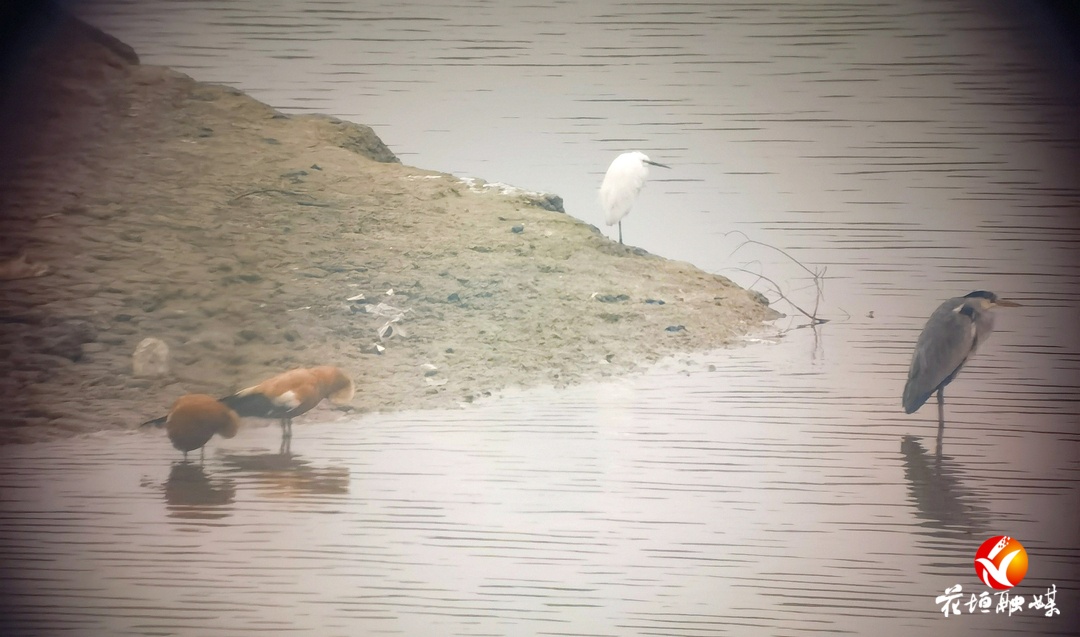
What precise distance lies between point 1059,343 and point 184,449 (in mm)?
2387

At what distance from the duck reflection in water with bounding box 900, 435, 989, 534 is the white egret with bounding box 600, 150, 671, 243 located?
0.97 m

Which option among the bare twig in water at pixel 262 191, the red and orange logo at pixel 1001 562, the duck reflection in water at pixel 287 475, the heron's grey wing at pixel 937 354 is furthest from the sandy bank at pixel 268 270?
the red and orange logo at pixel 1001 562

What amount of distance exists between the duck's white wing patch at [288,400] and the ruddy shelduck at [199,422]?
116 millimetres

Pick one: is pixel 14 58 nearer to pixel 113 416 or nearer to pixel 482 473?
pixel 113 416

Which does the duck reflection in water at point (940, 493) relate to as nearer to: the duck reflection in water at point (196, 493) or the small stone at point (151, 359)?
the duck reflection in water at point (196, 493)

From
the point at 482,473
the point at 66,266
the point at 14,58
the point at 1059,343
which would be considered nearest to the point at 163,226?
the point at 66,266

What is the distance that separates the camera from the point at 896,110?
6.73 feet

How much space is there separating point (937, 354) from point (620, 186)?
0.96m

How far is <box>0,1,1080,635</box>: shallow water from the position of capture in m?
1.84

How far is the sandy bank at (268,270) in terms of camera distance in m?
1.95

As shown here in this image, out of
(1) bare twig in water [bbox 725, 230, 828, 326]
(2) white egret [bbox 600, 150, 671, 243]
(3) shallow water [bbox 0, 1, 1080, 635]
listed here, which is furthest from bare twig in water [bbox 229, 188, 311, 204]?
(1) bare twig in water [bbox 725, 230, 828, 326]

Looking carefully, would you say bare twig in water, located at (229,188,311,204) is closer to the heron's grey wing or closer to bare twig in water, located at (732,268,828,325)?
bare twig in water, located at (732,268,828,325)

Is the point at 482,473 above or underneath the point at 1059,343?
Result: underneath

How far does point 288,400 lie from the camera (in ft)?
6.23
